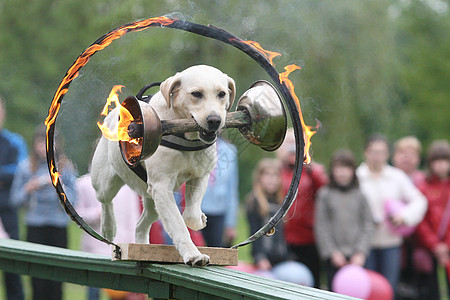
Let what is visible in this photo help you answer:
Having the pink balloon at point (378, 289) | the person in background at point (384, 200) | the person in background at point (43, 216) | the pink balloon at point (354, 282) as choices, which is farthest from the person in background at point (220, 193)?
the person in background at point (43, 216)

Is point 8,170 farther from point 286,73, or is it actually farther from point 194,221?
point 286,73

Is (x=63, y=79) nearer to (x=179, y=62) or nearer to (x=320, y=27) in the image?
(x=179, y=62)

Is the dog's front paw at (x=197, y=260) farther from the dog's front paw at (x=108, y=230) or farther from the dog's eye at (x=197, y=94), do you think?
the dog's eye at (x=197, y=94)

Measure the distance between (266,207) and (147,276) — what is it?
742mm

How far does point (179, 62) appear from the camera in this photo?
3.33m

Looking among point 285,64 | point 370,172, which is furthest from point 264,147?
point 370,172

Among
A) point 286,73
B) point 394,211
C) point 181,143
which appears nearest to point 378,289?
point 394,211

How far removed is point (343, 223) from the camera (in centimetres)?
689

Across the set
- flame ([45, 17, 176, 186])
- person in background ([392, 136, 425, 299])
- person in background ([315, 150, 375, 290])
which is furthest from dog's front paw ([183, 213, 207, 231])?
person in background ([392, 136, 425, 299])

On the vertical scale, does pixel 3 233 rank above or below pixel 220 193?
below

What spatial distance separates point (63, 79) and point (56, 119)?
7.7 inches

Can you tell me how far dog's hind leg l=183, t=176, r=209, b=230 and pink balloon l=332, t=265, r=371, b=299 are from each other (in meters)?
3.29

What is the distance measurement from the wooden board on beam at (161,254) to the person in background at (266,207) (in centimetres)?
27

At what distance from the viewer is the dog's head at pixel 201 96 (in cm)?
308
